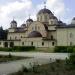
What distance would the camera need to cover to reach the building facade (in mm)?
61125

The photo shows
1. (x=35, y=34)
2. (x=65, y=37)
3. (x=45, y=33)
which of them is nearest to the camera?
(x=65, y=37)

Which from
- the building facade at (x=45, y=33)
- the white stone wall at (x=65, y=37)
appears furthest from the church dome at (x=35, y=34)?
the white stone wall at (x=65, y=37)

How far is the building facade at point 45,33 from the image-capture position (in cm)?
6112

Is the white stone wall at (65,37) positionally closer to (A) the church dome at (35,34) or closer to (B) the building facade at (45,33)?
(B) the building facade at (45,33)

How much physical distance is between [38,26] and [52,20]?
4.07m

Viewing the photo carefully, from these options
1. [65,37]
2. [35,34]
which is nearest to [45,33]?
[35,34]

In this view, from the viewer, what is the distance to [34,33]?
6431 cm

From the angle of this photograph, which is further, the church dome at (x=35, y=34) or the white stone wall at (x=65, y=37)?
the church dome at (x=35, y=34)

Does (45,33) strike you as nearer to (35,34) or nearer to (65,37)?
(35,34)

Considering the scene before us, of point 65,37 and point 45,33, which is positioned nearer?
point 65,37

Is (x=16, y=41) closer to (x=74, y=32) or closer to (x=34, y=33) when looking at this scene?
(x=34, y=33)

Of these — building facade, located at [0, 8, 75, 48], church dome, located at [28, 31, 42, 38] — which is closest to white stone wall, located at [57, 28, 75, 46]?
building facade, located at [0, 8, 75, 48]

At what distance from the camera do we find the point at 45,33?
6644 centimetres

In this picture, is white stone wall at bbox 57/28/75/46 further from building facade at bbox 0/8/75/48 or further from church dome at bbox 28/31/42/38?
church dome at bbox 28/31/42/38
